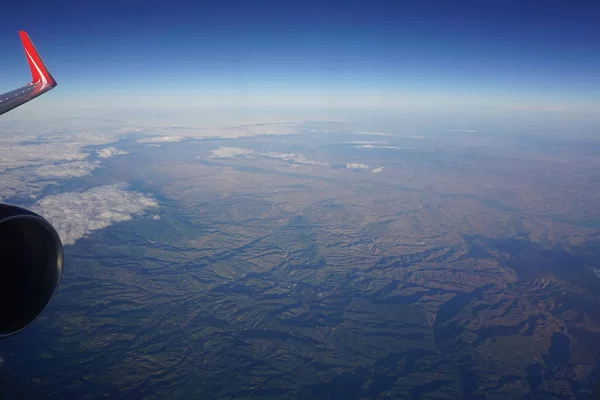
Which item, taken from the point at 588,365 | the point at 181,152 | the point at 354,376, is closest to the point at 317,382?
the point at 354,376

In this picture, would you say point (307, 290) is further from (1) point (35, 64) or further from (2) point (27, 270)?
(2) point (27, 270)

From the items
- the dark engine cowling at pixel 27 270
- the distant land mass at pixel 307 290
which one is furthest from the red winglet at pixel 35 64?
the distant land mass at pixel 307 290

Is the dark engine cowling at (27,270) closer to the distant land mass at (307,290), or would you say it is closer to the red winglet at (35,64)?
the red winglet at (35,64)

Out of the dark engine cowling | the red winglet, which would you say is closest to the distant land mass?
the red winglet

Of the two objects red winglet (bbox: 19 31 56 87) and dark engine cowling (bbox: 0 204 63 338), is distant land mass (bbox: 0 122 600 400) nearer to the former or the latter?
red winglet (bbox: 19 31 56 87)

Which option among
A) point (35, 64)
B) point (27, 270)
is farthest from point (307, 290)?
point (27, 270)

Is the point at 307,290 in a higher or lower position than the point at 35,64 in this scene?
lower
